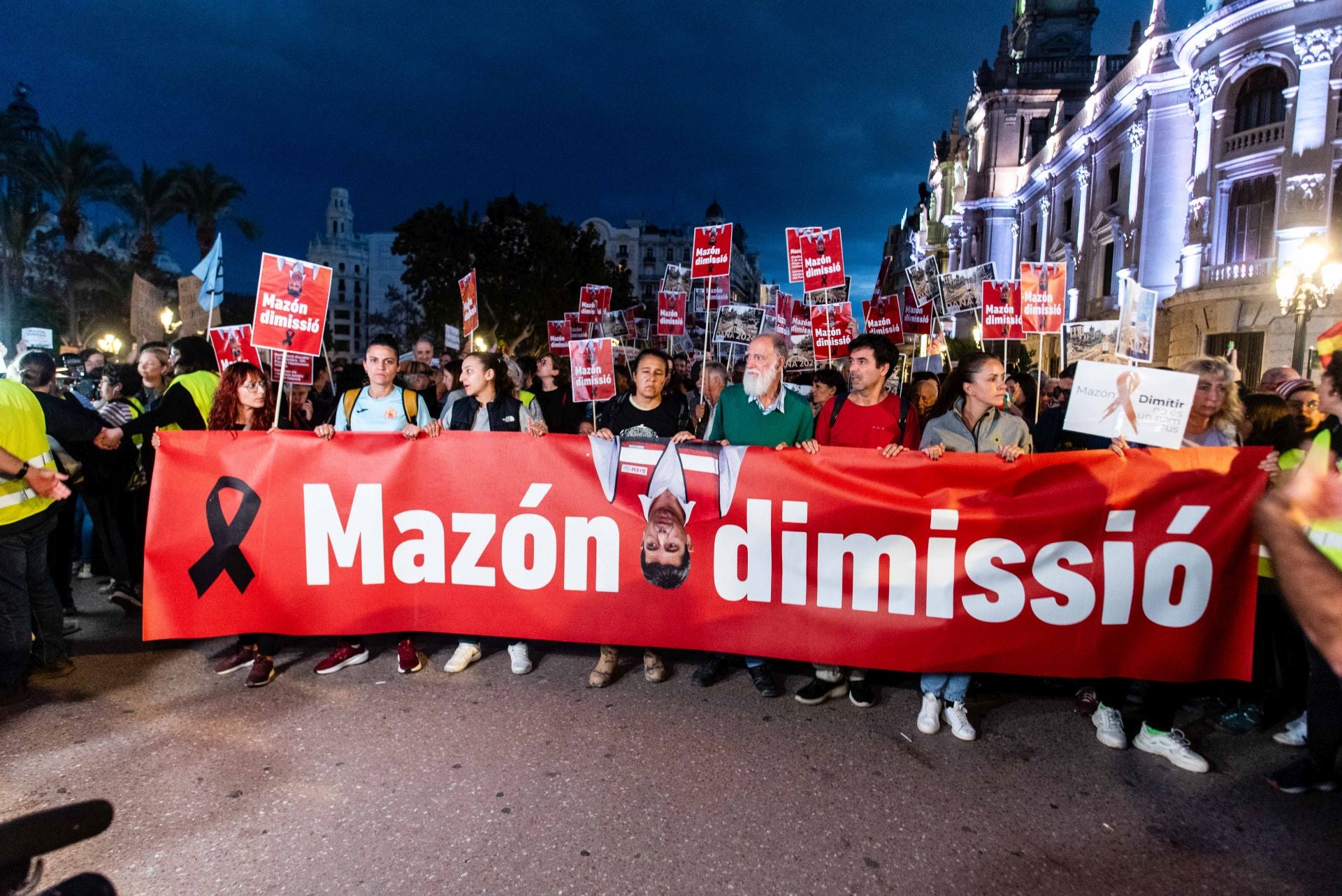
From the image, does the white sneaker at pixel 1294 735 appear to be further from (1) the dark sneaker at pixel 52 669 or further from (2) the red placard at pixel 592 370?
(1) the dark sneaker at pixel 52 669

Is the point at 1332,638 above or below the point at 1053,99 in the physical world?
below

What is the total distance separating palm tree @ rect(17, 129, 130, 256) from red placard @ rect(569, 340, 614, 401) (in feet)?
108

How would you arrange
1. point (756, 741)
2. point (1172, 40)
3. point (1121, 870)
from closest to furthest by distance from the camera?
point (1121, 870) < point (756, 741) < point (1172, 40)

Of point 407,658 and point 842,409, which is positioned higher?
point 842,409

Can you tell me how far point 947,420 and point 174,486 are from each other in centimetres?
448

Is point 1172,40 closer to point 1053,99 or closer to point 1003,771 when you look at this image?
point 1053,99

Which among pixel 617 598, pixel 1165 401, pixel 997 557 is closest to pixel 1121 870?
pixel 997 557

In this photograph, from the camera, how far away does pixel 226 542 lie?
455 centimetres

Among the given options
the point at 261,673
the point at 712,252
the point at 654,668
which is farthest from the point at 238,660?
the point at 712,252

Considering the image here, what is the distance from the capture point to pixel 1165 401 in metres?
3.96

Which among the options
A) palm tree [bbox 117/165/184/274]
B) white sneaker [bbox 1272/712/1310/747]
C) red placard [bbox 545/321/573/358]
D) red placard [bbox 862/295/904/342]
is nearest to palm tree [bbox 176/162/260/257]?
palm tree [bbox 117/165/184/274]

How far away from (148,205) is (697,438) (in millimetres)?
37164

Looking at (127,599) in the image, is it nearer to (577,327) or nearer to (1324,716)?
(1324,716)

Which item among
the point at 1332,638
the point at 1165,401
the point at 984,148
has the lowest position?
the point at 1332,638
